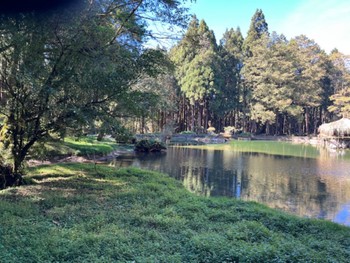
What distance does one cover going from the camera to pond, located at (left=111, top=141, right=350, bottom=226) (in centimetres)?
1000

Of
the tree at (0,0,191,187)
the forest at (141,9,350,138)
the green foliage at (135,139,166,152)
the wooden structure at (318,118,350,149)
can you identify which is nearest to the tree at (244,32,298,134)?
the forest at (141,9,350,138)

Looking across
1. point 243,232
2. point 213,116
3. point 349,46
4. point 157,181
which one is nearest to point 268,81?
point 213,116

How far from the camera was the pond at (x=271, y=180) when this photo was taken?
394 inches

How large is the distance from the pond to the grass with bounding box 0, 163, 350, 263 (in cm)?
252

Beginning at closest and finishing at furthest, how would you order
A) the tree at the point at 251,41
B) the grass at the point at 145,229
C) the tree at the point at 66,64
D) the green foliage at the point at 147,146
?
the grass at the point at 145,229 < the tree at the point at 66,64 < the green foliage at the point at 147,146 < the tree at the point at 251,41

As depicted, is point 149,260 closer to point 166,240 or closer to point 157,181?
point 166,240

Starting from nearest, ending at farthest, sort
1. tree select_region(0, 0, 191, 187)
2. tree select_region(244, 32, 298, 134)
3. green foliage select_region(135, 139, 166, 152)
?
tree select_region(0, 0, 191, 187)
green foliage select_region(135, 139, 166, 152)
tree select_region(244, 32, 298, 134)

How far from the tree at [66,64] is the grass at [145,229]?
1.74m

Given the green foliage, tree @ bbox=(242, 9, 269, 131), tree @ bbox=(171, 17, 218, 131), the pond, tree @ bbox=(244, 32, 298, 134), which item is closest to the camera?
the pond

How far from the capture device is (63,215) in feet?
19.1

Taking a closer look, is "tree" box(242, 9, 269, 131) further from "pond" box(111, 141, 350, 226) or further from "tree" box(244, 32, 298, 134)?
"pond" box(111, 141, 350, 226)

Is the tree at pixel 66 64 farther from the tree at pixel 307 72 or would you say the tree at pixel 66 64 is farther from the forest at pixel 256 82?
the tree at pixel 307 72

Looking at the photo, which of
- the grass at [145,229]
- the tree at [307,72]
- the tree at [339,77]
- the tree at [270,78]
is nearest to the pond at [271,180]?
the grass at [145,229]

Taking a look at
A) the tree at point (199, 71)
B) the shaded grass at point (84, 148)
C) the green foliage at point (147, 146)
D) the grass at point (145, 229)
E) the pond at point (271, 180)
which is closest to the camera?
the grass at point (145, 229)
